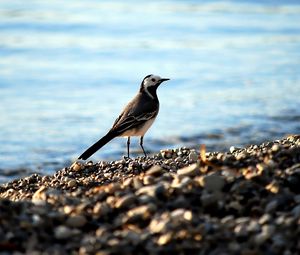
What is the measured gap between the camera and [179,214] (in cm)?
595

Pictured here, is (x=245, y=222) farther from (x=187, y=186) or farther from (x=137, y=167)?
(x=137, y=167)

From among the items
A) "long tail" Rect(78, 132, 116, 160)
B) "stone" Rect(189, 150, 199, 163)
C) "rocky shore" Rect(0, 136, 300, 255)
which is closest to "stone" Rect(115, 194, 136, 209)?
"rocky shore" Rect(0, 136, 300, 255)

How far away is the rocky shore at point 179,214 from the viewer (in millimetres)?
5656

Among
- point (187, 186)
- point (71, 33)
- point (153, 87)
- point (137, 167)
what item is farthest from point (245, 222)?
point (71, 33)

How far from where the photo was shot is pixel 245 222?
5875mm

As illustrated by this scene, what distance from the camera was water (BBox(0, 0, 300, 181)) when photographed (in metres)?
14.9

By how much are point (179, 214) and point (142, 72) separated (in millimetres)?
13301

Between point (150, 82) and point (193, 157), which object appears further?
point (150, 82)

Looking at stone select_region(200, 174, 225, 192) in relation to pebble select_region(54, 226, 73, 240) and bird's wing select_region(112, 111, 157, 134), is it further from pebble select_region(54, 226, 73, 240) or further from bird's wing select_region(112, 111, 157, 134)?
bird's wing select_region(112, 111, 157, 134)

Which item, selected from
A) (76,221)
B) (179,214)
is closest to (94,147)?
(76,221)

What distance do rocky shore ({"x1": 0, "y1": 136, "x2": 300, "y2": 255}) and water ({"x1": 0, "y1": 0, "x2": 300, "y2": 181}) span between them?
625 cm

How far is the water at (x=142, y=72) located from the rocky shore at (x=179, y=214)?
6.25 metres

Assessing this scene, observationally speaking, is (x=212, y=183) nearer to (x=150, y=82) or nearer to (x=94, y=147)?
(x=94, y=147)

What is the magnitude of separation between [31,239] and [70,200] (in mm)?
959
